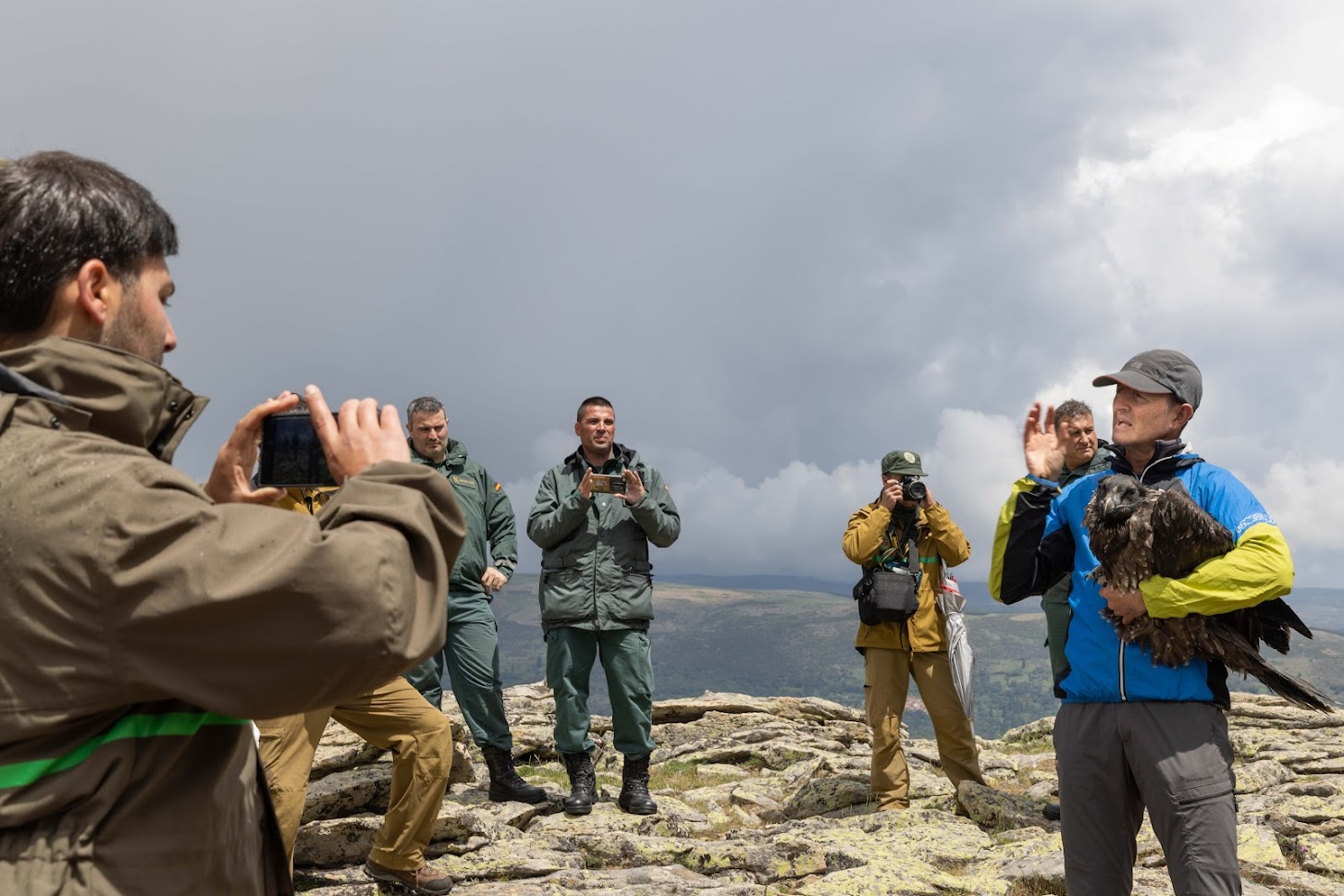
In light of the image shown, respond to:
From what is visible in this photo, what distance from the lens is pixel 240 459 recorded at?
2.50m

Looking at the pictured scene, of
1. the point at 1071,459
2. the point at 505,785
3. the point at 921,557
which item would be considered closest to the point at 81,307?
the point at 505,785

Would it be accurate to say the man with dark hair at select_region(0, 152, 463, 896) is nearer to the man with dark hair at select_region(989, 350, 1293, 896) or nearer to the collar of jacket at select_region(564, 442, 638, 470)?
the man with dark hair at select_region(989, 350, 1293, 896)

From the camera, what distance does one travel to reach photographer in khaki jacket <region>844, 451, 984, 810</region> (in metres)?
10.5

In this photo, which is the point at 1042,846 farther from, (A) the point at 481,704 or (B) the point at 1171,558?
(A) the point at 481,704

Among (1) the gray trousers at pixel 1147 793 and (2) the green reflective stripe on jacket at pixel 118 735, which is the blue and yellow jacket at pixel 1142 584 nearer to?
(1) the gray trousers at pixel 1147 793

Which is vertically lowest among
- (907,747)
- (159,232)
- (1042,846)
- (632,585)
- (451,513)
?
(907,747)

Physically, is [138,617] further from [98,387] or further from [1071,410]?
[1071,410]

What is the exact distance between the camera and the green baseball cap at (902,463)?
10438 mm

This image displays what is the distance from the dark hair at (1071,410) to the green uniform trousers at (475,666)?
6.23 m

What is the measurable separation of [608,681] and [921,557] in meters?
4.00

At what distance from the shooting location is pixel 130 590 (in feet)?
5.02

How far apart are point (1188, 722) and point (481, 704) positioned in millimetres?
6453

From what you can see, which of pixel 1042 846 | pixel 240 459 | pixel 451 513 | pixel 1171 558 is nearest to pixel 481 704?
pixel 1042 846

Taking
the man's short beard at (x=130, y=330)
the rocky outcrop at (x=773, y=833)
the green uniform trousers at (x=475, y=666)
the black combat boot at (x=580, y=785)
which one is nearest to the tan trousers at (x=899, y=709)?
the rocky outcrop at (x=773, y=833)
